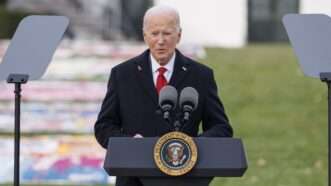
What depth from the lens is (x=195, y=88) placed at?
16.6 ft

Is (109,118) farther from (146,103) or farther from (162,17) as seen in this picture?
(162,17)

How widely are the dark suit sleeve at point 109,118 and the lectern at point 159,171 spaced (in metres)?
0.35

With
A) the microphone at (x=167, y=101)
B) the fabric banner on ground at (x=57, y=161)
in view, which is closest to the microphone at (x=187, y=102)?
the microphone at (x=167, y=101)

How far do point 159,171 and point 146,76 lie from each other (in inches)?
26.1

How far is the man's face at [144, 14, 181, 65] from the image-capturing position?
4902 mm

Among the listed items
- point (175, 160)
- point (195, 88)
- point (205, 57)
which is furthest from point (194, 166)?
point (205, 57)

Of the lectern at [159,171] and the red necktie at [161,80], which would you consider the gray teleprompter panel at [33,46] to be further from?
the lectern at [159,171]

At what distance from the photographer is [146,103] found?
5023 mm

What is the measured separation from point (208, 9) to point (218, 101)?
78.1ft

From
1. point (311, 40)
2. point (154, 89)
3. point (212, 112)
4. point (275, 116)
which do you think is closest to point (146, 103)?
point (154, 89)

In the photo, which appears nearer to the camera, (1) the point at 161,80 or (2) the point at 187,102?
(2) the point at 187,102

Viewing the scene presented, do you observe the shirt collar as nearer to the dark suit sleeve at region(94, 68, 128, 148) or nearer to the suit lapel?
the suit lapel

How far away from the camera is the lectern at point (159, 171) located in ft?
15.0

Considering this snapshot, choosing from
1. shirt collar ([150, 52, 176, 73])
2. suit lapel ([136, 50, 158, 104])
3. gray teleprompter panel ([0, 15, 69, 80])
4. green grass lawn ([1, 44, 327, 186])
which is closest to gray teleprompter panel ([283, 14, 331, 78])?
shirt collar ([150, 52, 176, 73])
